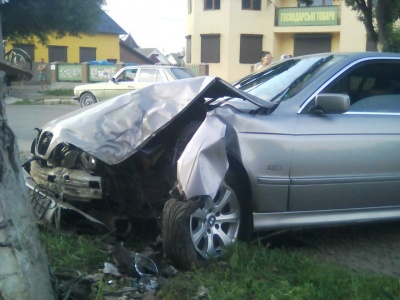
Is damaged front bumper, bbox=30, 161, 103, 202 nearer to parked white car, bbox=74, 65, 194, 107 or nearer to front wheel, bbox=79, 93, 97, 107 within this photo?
parked white car, bbox=74, 65, 194, 107

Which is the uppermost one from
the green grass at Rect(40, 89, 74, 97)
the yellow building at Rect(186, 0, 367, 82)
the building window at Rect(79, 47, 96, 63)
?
the yellow building at Rect(186, 0, 367, 82)

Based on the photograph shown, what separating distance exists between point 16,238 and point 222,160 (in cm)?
162

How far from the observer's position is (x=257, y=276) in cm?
Answer: 436

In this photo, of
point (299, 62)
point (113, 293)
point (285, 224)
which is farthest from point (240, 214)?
point (299, 62)

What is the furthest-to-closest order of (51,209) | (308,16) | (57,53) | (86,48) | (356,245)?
(86,48) < (57,53) < (308,16) < (356,245) < (51,209)

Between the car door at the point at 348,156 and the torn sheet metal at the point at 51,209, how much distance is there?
1.50 metres

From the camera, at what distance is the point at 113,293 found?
402cm

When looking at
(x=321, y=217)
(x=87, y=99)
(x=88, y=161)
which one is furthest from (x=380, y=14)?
(x=88, y=161)

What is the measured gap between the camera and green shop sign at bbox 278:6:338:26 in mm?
38906

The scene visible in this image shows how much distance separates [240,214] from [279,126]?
28.4 inches

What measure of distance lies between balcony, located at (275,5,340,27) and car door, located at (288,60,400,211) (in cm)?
3454

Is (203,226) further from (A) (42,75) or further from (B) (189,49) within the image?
(B) (189,49)

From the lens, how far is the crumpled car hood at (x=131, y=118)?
15.3ft

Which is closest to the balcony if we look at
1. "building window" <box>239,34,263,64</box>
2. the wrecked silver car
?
"building window" <box>239,34,263,64</box>
